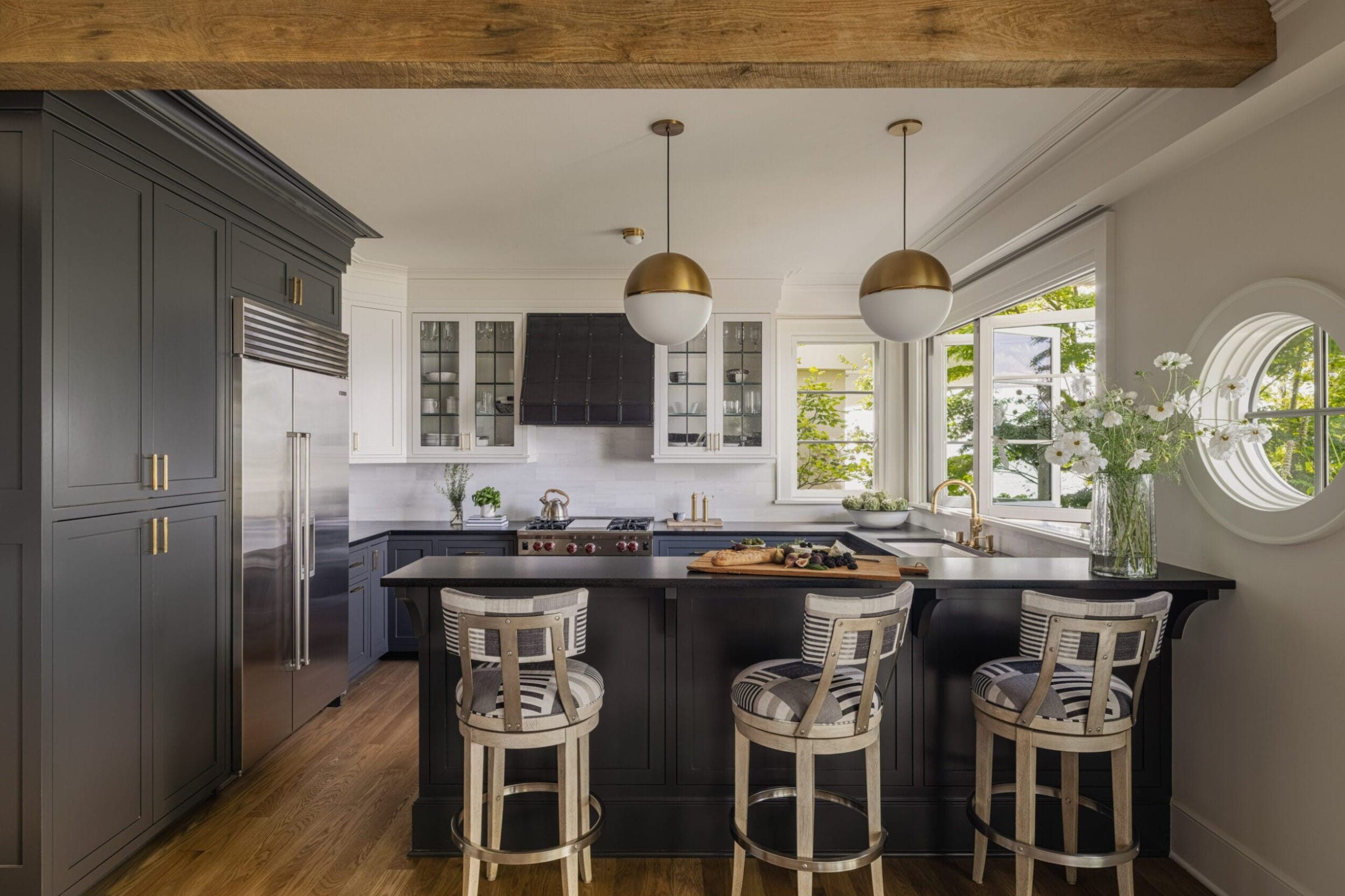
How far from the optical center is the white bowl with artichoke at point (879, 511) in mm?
5043

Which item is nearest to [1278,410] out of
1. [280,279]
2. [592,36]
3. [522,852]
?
[592,36]

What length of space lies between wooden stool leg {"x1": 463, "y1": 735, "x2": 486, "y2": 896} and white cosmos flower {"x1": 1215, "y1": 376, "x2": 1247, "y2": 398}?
96.9 inches

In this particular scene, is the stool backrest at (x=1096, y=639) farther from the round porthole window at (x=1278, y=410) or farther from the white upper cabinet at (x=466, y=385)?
the white upper cabinet at (x=466, y=385)

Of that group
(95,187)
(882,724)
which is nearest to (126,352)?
(95,187)

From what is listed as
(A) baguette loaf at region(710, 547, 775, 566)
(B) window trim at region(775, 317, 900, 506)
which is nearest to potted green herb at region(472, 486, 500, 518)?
(B) window trim at region(775, 317, 900, 506)

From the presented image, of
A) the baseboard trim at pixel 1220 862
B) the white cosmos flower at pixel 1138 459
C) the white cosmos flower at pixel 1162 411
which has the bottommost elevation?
the baseboard trim at pixel 1220 862

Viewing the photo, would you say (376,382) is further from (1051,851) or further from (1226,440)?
(1226,440)

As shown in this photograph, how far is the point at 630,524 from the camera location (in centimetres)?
506

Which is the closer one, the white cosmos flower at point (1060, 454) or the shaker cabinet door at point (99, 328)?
the shaker cabinet door at point (99, 328)

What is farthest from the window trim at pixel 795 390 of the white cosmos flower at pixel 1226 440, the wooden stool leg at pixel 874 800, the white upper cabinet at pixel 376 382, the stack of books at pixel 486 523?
the wooden stool leg at pixel 874 800

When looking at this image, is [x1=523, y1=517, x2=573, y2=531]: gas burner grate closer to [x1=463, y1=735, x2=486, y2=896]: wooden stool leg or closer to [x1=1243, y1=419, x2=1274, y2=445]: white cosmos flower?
[x1=463, y1=735, x2=486, y2=896]: wooden stool leg

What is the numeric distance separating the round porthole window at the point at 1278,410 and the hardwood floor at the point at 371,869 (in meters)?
1.26

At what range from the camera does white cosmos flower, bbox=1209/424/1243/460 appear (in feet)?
7.30

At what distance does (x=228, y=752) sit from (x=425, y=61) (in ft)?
9.14
